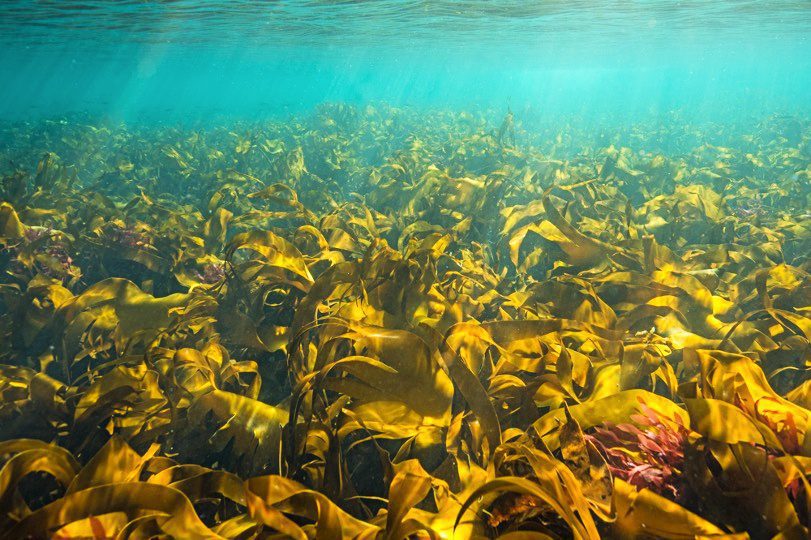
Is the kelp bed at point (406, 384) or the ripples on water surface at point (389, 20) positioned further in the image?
the ripples on water surface at point (389, 20)

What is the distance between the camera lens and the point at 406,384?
1189 millimetres

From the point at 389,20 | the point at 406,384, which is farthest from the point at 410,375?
the point at 389,20

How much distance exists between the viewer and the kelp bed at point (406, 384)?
89 centimetres

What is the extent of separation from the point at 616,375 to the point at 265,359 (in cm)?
125

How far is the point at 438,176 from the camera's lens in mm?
4398

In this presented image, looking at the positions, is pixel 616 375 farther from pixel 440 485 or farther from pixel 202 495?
pixel 202 495

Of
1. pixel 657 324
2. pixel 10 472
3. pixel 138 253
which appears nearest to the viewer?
pixel 10 472

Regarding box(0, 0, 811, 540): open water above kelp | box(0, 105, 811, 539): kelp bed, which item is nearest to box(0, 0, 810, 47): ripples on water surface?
box(0, 0, 811, 540): open water above kelp

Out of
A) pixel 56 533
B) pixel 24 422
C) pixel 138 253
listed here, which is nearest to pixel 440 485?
pixel 56 533

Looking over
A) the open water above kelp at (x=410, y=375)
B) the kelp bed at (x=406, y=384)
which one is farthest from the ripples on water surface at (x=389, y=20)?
the kelp bed at (x=406, y=384)

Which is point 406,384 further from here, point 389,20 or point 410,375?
point 389,20

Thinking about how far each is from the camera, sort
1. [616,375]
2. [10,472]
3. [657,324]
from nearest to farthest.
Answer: [10,472] → [616,375] → [657,324]

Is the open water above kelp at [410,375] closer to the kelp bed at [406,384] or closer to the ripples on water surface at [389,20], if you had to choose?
the kelp bed at [406,384]

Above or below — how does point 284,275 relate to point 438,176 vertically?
above
